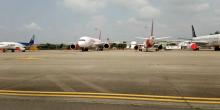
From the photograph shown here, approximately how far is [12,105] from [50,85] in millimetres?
2721

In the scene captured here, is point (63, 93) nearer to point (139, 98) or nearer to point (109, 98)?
point (109, 98)

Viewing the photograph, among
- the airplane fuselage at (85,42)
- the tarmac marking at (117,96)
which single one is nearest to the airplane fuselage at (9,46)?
the airplane fuselage at (85,42)

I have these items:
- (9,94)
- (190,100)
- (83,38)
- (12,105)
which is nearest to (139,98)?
(190,100)

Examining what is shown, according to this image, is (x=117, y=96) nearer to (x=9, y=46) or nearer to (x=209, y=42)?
(x=209, y=42)

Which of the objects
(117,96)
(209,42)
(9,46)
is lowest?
(117,96)

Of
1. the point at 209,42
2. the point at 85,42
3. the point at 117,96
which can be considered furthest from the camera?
the point at 209,42

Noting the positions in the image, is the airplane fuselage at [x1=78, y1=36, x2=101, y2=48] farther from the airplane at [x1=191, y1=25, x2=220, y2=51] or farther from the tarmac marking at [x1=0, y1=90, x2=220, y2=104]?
the tarmac marking at [x1=0, y1=90, x2=220, y2=104]

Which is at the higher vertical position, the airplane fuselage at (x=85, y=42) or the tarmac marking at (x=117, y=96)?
the airplane fuselage at (x=85, y=42)

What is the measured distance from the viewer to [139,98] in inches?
273

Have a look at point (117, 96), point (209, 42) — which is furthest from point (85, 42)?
point (117, 96)

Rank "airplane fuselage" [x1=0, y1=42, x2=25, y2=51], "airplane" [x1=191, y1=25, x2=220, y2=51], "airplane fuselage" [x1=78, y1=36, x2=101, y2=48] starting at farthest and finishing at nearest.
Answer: "airplane fuselage" [x1=0, y1=42, x2=25, y2=51] < "airplane fuselage" [x1=78, y1=36, x2=101, y2=48] < "airplane" [x1=191, y1=25, x2=220, y2=51]

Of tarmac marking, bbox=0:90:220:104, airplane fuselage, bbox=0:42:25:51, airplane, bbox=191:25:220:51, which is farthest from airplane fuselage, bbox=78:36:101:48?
tarmac marking, bbox=0:90:220:104

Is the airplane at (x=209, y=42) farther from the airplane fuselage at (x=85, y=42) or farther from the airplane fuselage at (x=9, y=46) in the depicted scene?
the airplane fuselage at (x=9, y=46)

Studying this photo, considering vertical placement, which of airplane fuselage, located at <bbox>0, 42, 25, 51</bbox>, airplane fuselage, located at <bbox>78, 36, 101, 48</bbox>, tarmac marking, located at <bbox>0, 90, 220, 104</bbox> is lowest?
tarmac marking, located at <bbox>0, 90, 220, 104</bbox>
